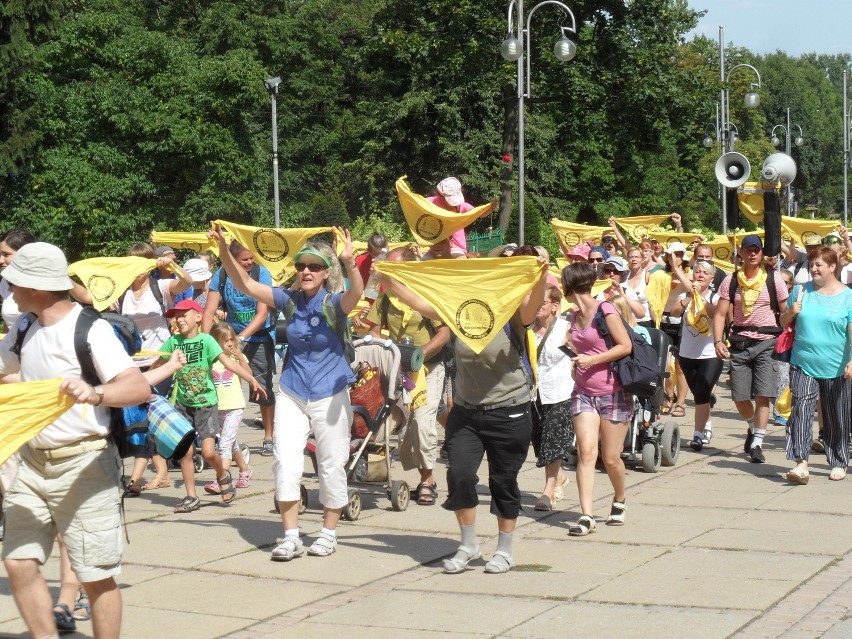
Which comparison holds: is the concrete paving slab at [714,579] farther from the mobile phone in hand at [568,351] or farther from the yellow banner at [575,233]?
the yellow banner at [575,233]

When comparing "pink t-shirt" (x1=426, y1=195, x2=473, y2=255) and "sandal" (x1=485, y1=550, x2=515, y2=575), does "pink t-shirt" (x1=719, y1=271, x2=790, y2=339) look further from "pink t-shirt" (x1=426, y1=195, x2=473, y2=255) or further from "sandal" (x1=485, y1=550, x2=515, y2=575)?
"sandal" (x1=485, y1=550, x2=515, y2=575)

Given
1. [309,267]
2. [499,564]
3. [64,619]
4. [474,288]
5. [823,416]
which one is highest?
[309,267]

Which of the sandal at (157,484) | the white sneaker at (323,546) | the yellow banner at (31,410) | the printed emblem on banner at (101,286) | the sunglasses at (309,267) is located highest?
the sunglasses at (309,267)

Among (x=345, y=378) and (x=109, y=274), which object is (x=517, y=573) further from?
(x=109, y=274)

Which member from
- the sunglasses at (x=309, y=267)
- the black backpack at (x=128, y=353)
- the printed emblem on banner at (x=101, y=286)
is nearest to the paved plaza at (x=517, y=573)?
the black backpack at (x=128, y=353)

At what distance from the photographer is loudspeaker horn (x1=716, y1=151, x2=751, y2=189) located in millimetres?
16766

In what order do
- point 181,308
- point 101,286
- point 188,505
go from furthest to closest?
point 101,286, point 181,308, point 188,505

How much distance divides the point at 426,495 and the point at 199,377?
1.90 m

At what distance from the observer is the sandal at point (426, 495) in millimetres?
9648

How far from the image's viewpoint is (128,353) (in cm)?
566

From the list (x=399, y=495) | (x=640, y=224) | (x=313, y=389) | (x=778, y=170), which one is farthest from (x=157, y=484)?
(x=640, y=224)

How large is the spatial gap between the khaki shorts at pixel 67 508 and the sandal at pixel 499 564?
2631mm

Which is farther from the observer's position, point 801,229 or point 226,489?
point 801,229

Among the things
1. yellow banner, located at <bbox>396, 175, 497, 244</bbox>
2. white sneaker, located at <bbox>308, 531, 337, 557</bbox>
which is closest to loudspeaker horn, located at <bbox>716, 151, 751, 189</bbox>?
yellow banner, located at <bbox>396, 175, 497, 244</bbox>
